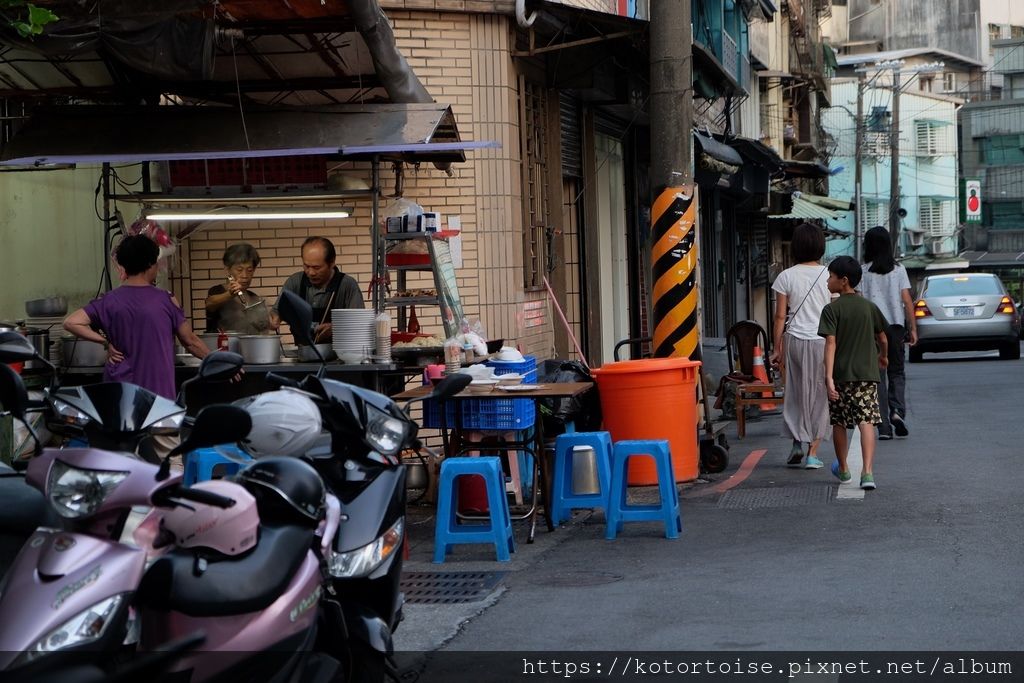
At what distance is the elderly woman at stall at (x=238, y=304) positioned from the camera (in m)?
10.8

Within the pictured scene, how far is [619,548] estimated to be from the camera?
8391 millimetres

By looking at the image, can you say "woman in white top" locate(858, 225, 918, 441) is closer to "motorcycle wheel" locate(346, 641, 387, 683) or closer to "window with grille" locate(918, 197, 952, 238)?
"motorcycle wheel" locate(346, 641, 387, 683)

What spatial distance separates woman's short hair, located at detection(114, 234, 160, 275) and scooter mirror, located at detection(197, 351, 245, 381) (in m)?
3.76

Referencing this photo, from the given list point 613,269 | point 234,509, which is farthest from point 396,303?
point 613,269

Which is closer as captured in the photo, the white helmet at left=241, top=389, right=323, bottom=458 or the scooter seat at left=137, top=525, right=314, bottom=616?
the scooter seat at left=137, top=525, right=314, bottom=616

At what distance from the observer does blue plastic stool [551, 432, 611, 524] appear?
356 inches

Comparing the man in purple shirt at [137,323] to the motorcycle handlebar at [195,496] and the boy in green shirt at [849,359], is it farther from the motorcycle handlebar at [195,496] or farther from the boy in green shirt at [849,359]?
the boy in green shirt at [849,359]

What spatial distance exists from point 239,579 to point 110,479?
0.45 m

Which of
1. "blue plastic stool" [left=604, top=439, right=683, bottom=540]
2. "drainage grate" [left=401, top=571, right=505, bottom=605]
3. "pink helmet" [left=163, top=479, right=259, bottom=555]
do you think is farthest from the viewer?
"blue plastic stool" [left=604, top=439, right=683, bottom=540]

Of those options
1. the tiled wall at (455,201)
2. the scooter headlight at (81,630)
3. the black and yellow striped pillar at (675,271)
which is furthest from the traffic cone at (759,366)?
the scooter headlight at (81,630)

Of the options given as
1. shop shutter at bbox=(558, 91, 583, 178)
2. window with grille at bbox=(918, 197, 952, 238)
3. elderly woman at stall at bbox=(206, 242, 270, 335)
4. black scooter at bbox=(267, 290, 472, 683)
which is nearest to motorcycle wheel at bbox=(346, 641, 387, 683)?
black scooter at bbox=(267, 290, 472, 683)

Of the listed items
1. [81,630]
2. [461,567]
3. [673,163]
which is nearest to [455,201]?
[673,163]

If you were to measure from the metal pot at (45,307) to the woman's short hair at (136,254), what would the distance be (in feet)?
9.36

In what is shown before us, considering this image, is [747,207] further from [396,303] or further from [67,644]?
[67,644]
